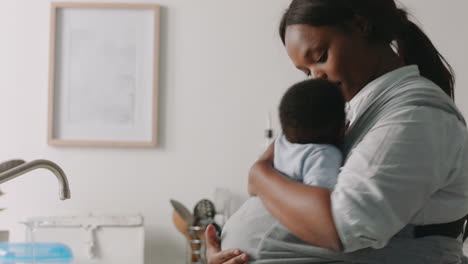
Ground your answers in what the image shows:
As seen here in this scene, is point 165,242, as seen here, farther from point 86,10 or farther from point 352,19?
point 352,19

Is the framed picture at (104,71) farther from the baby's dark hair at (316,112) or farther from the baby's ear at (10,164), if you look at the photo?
the baby's dark hair at (316,112)

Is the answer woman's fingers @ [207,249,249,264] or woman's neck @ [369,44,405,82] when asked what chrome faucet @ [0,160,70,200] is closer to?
woman's fingers @ [207,249,249,264]

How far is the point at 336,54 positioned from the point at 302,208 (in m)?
0.26

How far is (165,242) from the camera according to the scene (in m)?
2.59

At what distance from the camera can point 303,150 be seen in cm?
99

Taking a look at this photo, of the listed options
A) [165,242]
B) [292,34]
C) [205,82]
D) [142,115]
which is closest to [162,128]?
[142,115]

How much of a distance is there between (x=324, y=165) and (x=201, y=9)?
1.80 meters

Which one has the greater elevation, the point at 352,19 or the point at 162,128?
the point at 352,19

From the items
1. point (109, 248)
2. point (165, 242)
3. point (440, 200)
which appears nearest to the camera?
point (440, 200)

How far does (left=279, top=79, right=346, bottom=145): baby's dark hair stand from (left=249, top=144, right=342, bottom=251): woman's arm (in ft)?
0.29

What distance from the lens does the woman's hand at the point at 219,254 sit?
967 mm

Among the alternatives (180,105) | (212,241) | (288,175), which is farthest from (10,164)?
(180,105)

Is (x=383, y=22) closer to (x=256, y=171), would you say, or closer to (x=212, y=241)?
(x=256, y=171)

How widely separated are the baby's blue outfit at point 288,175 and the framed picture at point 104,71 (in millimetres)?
1636
